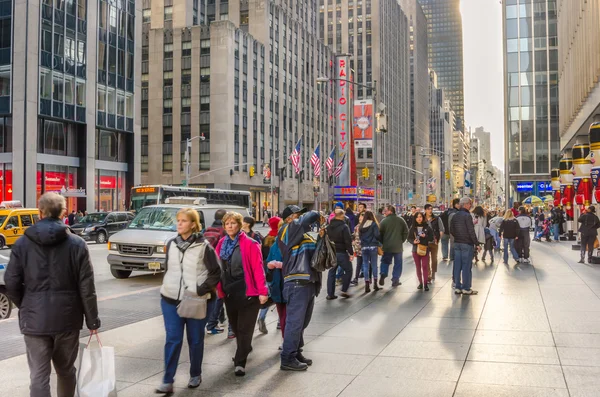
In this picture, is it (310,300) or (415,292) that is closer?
(310,300)

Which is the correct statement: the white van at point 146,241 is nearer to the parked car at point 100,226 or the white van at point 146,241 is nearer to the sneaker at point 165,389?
the sneaker at point 165,389

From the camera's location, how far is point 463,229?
11648mm

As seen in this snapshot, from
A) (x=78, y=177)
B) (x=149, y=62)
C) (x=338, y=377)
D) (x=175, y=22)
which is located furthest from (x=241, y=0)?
(x=338, y=377)

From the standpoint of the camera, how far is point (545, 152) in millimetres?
58094

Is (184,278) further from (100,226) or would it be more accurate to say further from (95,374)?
(100,226)

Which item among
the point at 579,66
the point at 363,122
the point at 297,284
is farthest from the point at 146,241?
the point at 579,66

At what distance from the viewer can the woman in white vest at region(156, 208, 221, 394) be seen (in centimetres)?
545

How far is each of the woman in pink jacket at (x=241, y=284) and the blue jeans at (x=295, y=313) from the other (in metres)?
0.41

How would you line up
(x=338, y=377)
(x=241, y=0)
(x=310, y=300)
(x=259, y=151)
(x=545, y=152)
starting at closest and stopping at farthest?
(x=338, y=377)
(x=310, y=300)
(x=545, y=152)
(x=259, y=151)
(x=241, y=0)

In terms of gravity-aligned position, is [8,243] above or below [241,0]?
below

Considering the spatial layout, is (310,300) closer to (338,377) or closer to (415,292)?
(338,377)

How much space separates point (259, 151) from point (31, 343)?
68.5m

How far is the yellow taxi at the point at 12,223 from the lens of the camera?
2628 cm

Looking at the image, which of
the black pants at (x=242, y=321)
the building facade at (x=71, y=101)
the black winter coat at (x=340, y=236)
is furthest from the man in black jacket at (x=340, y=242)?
the building facade at (x=71, y=101)
